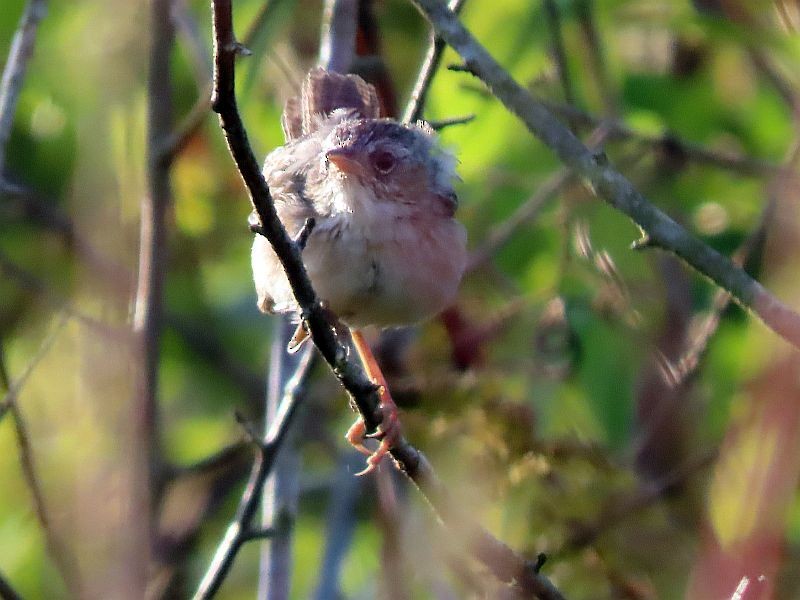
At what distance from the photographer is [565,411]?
5824 millimetres

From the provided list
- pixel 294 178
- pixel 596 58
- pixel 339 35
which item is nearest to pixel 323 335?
pixel 294 178

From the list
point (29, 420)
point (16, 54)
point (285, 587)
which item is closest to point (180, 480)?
point (29, 420)

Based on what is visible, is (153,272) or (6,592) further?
(153,272)

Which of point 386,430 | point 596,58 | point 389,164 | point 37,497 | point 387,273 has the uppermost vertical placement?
point 389,164

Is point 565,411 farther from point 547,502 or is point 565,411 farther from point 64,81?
point 64,81

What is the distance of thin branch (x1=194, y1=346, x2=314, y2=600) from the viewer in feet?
12.5

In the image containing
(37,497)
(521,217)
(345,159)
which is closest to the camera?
(37,497)

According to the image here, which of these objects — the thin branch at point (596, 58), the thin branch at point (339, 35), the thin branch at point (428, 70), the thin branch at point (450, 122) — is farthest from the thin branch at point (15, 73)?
the thin branch at point (596, 58)

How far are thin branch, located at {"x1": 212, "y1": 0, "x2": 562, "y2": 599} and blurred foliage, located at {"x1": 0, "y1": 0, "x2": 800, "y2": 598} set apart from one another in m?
0.79

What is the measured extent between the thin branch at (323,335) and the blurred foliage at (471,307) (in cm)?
79

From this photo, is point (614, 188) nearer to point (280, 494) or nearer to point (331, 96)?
point (331, 96)

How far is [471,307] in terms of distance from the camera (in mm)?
6473

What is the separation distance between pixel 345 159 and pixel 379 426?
2.89 feet

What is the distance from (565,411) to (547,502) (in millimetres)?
1023
